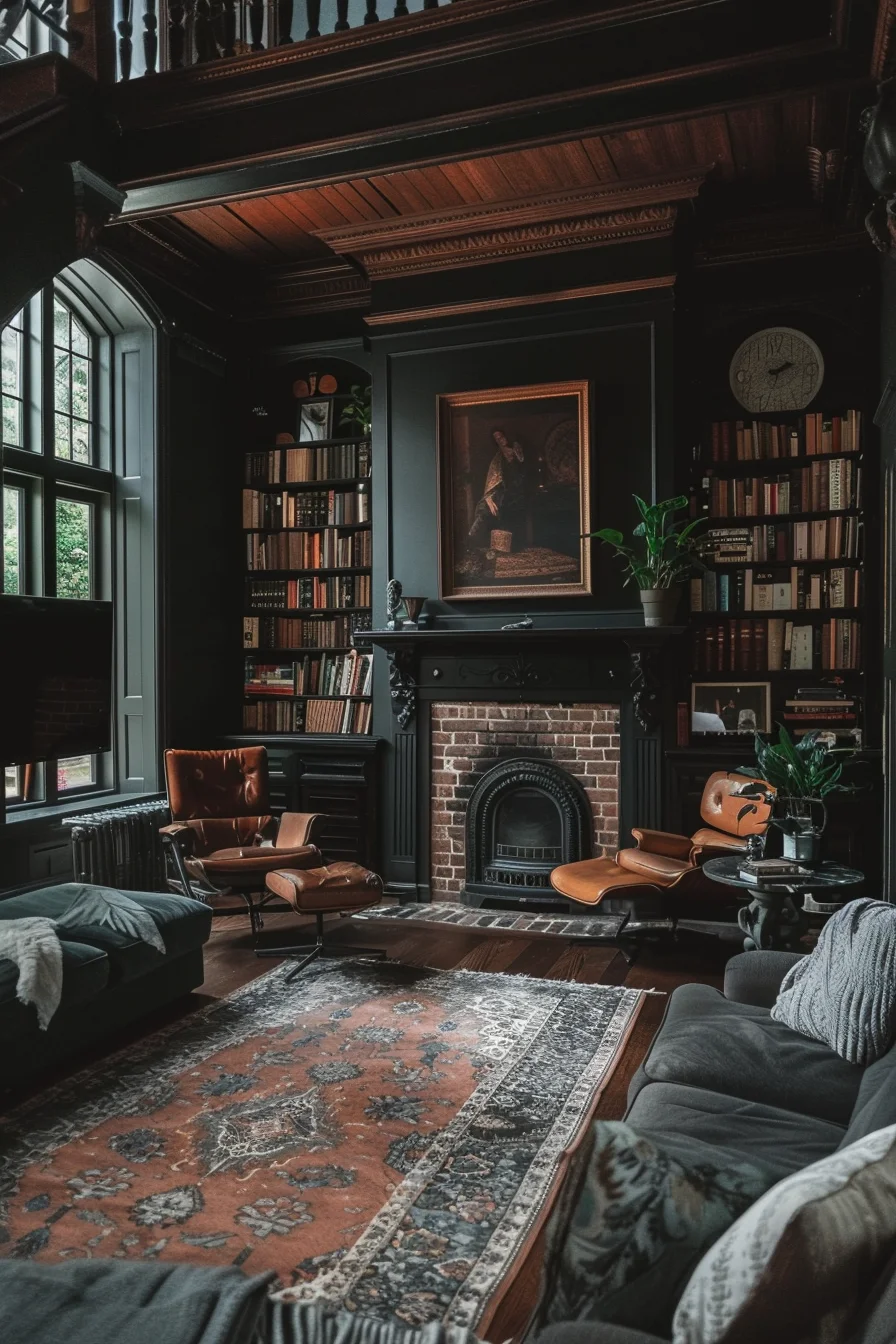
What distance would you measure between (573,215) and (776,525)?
211cm

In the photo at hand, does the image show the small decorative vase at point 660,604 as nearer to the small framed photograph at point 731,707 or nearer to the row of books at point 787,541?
the row of books at point 787,541

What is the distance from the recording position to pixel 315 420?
6.85 meters

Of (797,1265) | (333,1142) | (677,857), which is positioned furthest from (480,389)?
(797,1265)

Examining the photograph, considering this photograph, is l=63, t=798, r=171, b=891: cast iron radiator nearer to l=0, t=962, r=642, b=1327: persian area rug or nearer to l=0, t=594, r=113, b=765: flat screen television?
l=0, t=594, r=113, b=765: flat screen television

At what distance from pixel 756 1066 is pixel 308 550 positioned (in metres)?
5.06

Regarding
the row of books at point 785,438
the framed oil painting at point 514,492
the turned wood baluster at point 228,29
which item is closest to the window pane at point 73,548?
the framed oil painting at point 514,492

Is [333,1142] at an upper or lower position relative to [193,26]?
lower

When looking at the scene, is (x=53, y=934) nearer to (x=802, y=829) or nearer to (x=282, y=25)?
(x=802, y=829)

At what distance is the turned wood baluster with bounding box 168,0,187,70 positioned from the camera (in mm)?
4008

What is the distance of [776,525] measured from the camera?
5.94m

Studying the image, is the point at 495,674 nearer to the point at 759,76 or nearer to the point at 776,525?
the point at 776,525

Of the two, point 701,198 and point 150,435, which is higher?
point 701,198

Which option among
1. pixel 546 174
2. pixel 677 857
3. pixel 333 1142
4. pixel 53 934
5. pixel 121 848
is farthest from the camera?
pixel 546 174

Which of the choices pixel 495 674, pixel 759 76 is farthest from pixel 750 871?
pixel 759 76
